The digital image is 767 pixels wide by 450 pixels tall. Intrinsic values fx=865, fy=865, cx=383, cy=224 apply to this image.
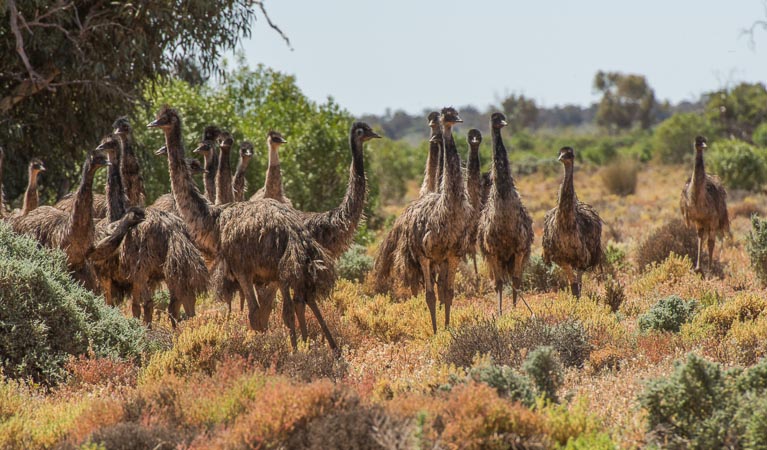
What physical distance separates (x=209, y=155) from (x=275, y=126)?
6445 mm

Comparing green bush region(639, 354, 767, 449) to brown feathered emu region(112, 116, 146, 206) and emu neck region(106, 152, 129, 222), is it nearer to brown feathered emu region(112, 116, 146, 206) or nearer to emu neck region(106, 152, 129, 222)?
emu neck region(106, 152, 129, 222)

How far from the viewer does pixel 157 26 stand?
564 inches

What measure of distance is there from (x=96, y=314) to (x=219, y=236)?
4.26 ft

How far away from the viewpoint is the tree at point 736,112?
44.4 meters

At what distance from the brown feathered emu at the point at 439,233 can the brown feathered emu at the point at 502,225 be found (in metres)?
0.79

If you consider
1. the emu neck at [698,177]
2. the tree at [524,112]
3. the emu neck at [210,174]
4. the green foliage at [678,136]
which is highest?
the tree at [524,112]

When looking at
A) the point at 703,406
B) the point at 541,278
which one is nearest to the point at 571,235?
the point at 541,278

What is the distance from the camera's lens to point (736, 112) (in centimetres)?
4497

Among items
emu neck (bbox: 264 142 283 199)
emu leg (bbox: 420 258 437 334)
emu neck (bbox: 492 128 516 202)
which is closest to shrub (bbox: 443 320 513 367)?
emu leg (bbox: 420 258 437 334)

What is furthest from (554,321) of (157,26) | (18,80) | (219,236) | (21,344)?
(18,80)

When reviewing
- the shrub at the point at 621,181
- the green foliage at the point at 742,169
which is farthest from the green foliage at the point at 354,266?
the shrub at the point at 621,181

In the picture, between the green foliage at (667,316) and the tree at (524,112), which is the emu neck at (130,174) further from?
the tree at (524,112)

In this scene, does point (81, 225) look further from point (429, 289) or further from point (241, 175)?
point (429, 289)

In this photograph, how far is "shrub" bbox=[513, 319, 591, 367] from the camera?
724cm
